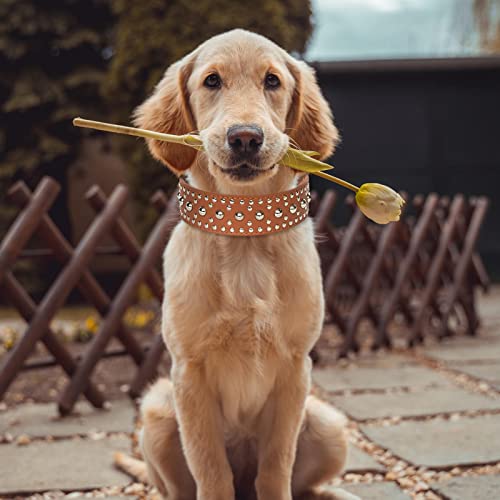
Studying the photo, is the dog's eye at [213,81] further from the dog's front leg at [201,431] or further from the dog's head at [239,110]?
the dog's front leg at [201,431]

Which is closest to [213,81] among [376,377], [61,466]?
[61,466]

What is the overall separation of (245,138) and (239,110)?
13 cm

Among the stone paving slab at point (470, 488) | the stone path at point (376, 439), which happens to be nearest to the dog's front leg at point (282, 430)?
the stone path at point (376, 439)

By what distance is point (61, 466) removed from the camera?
9.35ft

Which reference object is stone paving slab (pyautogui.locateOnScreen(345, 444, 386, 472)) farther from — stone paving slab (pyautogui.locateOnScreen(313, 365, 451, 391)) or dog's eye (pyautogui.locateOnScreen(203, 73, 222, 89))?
dog's eye (pyautogui.locateOnScreen(203, 73, 222, 89))

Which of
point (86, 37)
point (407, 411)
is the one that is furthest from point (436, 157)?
point (407, 411)

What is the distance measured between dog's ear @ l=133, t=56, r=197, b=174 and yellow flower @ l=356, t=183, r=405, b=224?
1.97 ft

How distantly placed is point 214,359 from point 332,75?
29.3ft

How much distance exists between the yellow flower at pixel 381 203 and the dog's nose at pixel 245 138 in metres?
0.29

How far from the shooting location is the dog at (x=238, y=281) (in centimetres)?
192

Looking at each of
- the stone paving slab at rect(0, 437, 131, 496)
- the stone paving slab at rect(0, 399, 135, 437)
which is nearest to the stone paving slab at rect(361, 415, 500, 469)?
the stone paving slab at rect(0, 437, 131, 496)

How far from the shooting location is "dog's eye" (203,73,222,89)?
1.91m

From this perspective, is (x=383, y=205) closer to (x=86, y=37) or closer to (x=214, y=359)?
(x=214, y=359)

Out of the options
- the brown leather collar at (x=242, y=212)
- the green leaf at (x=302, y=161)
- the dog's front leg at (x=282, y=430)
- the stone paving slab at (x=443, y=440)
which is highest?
the green leaf at (x=302, y=161)
